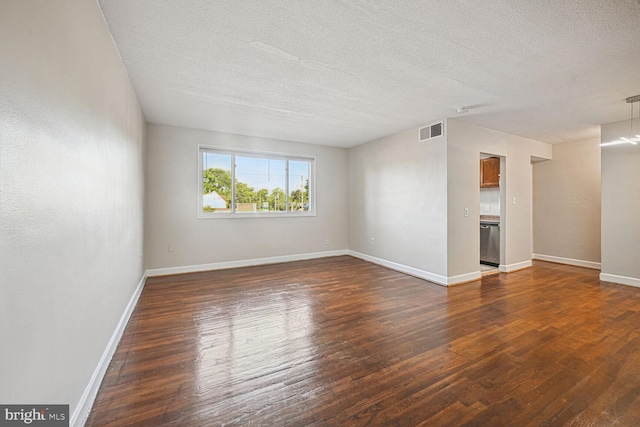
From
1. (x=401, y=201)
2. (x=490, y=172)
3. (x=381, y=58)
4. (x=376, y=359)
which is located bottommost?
(x=376, y=359)

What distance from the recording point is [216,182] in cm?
506

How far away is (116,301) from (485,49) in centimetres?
391

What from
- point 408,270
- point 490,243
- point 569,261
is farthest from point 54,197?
point 569,261

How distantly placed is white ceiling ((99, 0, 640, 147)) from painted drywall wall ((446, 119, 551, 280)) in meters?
0.51

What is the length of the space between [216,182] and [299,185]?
1.79 m

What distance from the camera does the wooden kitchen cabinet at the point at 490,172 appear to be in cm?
543

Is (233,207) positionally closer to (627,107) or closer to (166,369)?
(166,369)

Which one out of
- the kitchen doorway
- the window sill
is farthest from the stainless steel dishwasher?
the window sill

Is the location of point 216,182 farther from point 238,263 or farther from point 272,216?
point 238,263

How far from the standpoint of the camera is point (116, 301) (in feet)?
7.65

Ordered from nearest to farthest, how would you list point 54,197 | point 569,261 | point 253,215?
point 54,197, point 253,215, point 569,261

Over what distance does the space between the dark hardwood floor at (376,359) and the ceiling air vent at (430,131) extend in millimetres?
2452

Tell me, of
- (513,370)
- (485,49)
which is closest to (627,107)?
(485,49)

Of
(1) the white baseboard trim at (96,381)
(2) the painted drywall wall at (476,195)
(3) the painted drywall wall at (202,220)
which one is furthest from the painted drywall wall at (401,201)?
(1) the white baseboard trim at (96,381)
